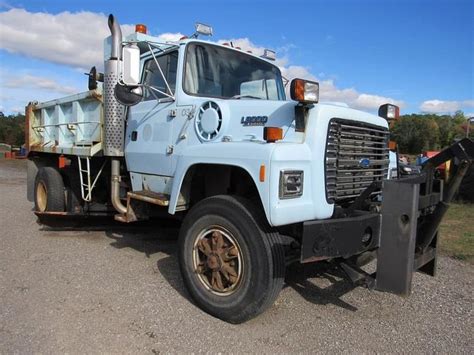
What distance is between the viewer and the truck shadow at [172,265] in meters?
4.38

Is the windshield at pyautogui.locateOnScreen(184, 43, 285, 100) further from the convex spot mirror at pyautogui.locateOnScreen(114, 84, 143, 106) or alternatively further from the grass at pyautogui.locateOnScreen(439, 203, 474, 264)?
the grass at pyautogui.locateOnScreen(439, 203, 474, 264)

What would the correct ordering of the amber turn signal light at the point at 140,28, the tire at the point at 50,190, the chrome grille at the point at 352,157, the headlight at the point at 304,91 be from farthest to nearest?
the tire at the point at 50,190 → the amber turn signal light at the point at 140,28 → the chrome grille at the point at 352,157 → the headlight at the point at 304,91

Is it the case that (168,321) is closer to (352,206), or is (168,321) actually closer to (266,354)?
(266,354)

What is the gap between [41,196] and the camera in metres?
7.38

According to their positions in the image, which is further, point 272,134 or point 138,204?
point 138,204

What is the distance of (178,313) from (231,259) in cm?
71

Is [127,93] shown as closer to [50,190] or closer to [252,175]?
[252,175]

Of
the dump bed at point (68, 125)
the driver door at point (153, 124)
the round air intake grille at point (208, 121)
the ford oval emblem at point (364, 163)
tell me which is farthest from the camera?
the dump bed at point (68, 125)

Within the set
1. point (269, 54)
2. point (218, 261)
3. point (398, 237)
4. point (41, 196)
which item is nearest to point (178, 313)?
point (218, 261)

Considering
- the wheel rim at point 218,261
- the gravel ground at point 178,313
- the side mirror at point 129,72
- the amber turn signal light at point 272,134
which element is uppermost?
the side mirror at point 129,72

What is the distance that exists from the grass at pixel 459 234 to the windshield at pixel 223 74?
3.64 m

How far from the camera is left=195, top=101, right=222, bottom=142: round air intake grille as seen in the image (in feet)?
13.2

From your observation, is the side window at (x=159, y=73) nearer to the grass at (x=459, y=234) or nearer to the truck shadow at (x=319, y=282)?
the truck shadow at (x=319, y=282)

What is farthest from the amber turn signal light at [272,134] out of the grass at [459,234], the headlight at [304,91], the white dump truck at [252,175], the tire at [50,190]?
the tire at [50,190]
